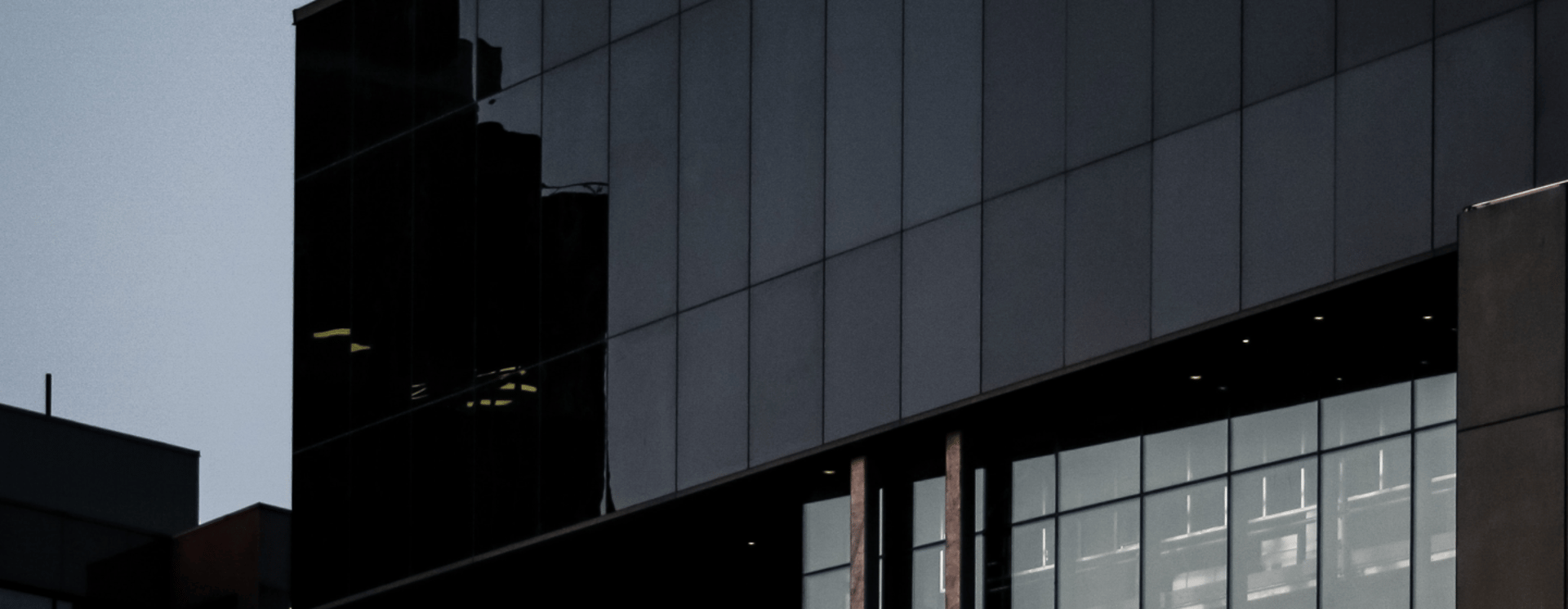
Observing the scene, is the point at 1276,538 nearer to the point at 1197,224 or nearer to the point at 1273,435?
the point at 1273,435

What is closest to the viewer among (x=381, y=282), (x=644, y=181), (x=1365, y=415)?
→ (x=1365, y=415)

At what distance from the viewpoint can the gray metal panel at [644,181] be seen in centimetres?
4097

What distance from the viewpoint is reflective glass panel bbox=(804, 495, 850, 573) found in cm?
3844

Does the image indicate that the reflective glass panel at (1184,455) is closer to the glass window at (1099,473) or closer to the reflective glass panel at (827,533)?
the glass window at (1099,473)

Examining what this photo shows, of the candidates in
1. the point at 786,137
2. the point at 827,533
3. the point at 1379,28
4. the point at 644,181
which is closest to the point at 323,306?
the point at 644,181

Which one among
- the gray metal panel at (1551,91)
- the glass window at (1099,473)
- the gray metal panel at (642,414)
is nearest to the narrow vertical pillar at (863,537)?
the glass window at (1099,473)

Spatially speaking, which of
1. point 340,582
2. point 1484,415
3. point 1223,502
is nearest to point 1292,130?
point 1223,502

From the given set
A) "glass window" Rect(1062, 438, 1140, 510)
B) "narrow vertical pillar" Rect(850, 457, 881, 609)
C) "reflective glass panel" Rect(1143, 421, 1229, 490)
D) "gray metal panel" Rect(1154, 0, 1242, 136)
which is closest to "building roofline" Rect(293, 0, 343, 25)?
"narrow vertical pillar" Rect(850, 457, 881, 609)

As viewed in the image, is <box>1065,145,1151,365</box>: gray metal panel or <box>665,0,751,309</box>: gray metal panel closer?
<box>1065,145,1151,365</box>: gray metal panel

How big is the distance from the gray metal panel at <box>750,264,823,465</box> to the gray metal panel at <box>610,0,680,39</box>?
230 inches

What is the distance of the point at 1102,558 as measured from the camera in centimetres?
3406

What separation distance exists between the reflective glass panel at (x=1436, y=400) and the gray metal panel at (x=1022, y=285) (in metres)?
5.30

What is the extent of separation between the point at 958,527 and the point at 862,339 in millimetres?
3403

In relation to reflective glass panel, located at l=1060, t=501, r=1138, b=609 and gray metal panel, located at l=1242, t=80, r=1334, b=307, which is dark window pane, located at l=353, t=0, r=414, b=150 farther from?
gray metal panel, located at l=1242, t=80, r=1334, b=307
